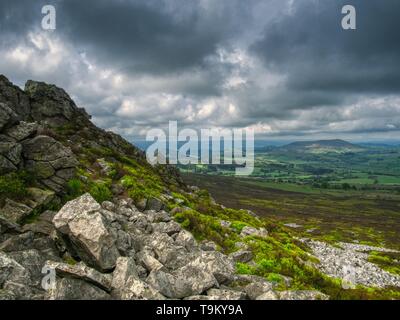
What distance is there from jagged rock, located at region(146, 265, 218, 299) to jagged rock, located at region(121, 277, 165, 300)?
0.69m

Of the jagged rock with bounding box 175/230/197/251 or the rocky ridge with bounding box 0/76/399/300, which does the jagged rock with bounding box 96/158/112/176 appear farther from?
the jagged rock with bounding box 175/230/197/251

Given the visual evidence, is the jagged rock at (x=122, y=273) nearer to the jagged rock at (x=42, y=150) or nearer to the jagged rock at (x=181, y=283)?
the jagged rock at (x=181, y=283)

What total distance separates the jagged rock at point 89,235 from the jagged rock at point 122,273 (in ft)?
3.35

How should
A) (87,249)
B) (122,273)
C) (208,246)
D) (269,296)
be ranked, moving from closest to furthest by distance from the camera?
1. (122,273)
2. (269,296)
3. (87,249)
4. (208,246)

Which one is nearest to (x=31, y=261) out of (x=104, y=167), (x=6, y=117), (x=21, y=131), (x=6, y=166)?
(x=6, y=166)

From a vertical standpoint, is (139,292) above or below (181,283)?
above

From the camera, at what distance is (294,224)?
468ft

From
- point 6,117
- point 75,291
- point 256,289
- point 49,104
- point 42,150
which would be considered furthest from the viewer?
point 49,104

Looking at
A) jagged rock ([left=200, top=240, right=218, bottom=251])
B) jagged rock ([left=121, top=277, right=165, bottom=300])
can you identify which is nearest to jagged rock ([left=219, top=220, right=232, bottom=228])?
jagged rock ([left=200, top=240, right=218, bottom=251])

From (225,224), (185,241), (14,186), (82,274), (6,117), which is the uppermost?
(6,117)

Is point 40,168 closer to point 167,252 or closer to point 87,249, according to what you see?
point 87,249

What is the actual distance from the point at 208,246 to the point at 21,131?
1530cm

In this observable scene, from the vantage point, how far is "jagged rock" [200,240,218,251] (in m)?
24.5

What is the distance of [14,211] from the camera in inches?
723
